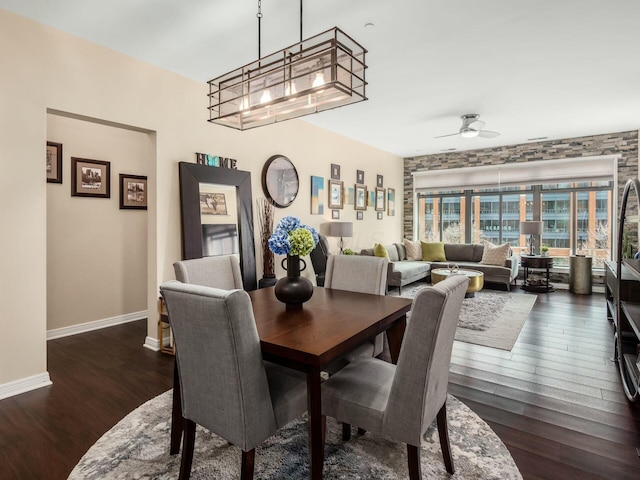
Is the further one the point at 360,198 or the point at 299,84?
the point at 360,198

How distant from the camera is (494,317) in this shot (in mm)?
4496

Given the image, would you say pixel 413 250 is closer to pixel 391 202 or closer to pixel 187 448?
pixel 391 202

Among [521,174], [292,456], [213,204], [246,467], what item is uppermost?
[521,174]

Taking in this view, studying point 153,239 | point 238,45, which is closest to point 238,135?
point 238,45

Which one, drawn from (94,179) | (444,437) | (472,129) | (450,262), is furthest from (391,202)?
(444,437)

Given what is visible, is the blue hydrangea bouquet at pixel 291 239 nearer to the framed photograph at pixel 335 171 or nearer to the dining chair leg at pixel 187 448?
the dining chair leg at pixel 187 448

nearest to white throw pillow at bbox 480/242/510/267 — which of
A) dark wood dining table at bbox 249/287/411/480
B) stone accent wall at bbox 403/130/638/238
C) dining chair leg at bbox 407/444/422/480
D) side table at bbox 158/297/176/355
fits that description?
stone accent wall at bbox 403/130/638/238

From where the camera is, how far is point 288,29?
274 cm

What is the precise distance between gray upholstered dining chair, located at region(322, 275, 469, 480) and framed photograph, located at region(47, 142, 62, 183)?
150 inches

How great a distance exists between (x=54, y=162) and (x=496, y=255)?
6.67m

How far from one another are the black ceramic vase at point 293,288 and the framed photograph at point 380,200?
5308 millimetres

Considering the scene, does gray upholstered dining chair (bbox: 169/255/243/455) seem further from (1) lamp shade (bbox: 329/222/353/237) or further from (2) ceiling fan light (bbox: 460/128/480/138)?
(2) ceiling fan light (bbox: 460/128/480/138)

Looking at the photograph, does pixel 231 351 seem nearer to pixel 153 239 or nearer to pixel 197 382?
pixel 197 382

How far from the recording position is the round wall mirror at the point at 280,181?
4.52 metres
